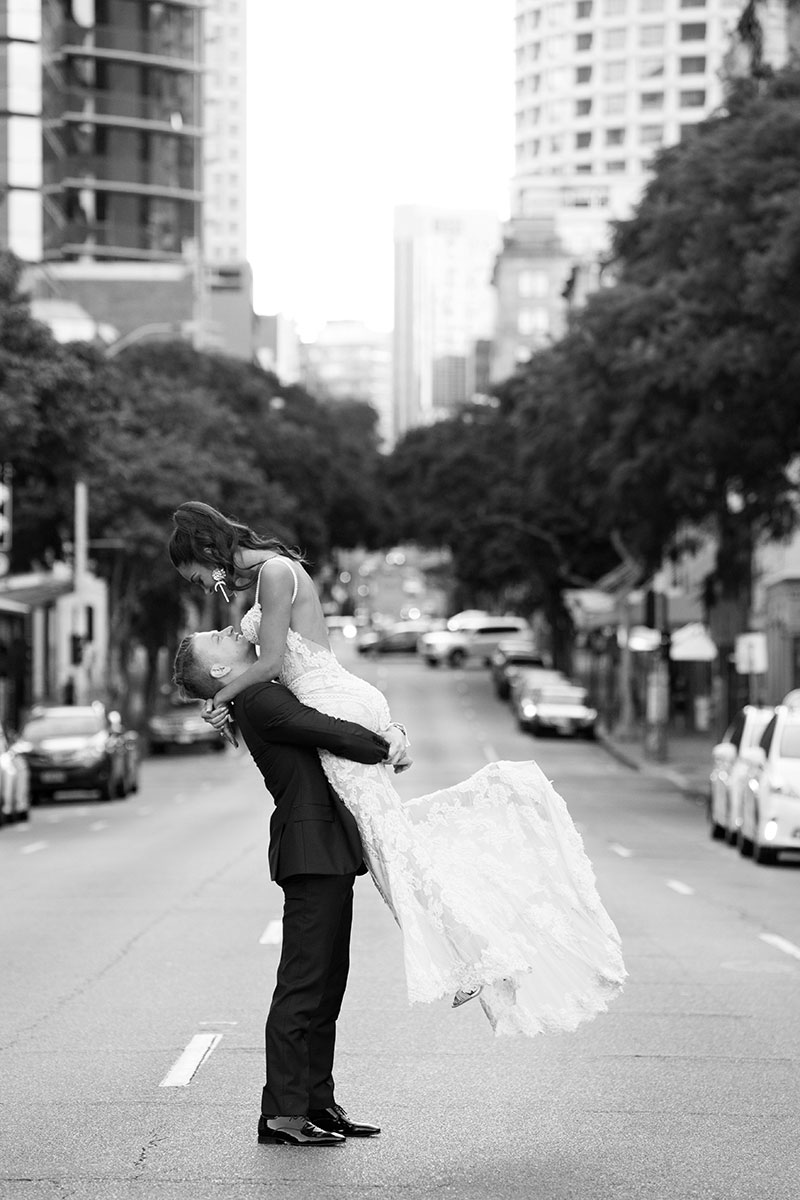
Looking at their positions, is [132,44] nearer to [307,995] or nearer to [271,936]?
[271,936]

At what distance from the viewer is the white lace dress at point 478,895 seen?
787 cm

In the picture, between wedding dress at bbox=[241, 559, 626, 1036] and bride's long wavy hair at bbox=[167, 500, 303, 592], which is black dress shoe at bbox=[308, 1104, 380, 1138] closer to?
wedding dress at bbox=[241, 559, 626, 1036]

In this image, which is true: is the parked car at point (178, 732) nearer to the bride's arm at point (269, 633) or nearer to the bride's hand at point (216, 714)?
the bride's hand at point (216, 714)

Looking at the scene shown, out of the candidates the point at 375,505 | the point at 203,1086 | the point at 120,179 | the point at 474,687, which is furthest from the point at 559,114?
the point at 203,1086

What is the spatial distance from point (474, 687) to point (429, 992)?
75798 millimetres

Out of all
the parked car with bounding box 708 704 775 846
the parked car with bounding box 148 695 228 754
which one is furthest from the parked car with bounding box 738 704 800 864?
the parked car with bounding box 148 695 228 754

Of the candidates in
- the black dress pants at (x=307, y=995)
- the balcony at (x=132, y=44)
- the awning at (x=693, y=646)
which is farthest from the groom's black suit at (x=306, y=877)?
the balcony at (x=132, y=44)

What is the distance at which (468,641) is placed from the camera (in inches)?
3777

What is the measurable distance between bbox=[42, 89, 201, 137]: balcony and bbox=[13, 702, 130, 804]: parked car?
75.0 meters

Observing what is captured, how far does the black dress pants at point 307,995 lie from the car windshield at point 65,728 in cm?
3036

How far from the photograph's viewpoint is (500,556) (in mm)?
76500

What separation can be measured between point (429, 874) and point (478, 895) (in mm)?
197

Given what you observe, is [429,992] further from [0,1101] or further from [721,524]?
[721,524]

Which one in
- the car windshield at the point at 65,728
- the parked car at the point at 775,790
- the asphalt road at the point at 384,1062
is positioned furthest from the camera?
the car windshield at the point at 65,728
